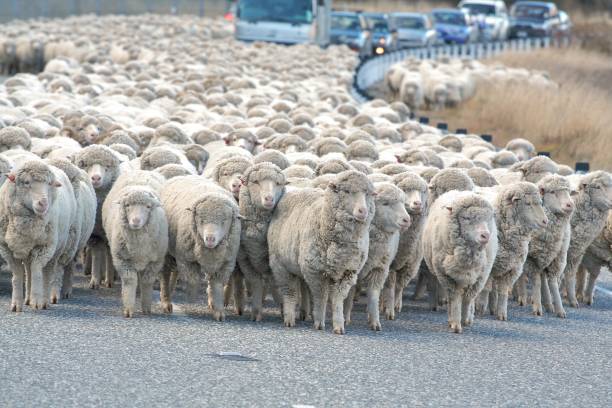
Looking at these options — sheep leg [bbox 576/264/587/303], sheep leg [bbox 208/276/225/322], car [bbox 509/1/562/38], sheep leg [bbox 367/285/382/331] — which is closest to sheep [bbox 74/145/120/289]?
sheep leg [bbox 208/276/225/322]

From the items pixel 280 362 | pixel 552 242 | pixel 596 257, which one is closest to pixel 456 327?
pixel 552 242

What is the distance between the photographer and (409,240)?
1148 cm

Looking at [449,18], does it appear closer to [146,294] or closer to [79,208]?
[79,208]

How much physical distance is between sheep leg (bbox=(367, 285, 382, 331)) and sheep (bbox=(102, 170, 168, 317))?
5.50 feet

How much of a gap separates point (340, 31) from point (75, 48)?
36.0ft

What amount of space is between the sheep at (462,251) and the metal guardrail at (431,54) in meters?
17.3

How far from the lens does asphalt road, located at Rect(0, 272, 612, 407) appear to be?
26.0 ft

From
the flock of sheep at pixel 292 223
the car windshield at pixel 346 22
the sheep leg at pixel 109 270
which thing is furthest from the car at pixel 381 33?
the sheep leg at pixel 109 270

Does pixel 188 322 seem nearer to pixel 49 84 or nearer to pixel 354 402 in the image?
pixel 354 402

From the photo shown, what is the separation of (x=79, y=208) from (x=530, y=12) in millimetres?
49334

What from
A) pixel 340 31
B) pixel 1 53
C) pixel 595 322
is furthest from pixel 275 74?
pixel 595 322

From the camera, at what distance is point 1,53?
125ft

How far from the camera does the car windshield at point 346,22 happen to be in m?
45.7

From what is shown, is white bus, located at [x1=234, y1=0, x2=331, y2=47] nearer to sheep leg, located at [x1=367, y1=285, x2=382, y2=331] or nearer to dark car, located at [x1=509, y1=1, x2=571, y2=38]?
dark car, located at [x1=509, y1=1, x2=571, y2=38]
